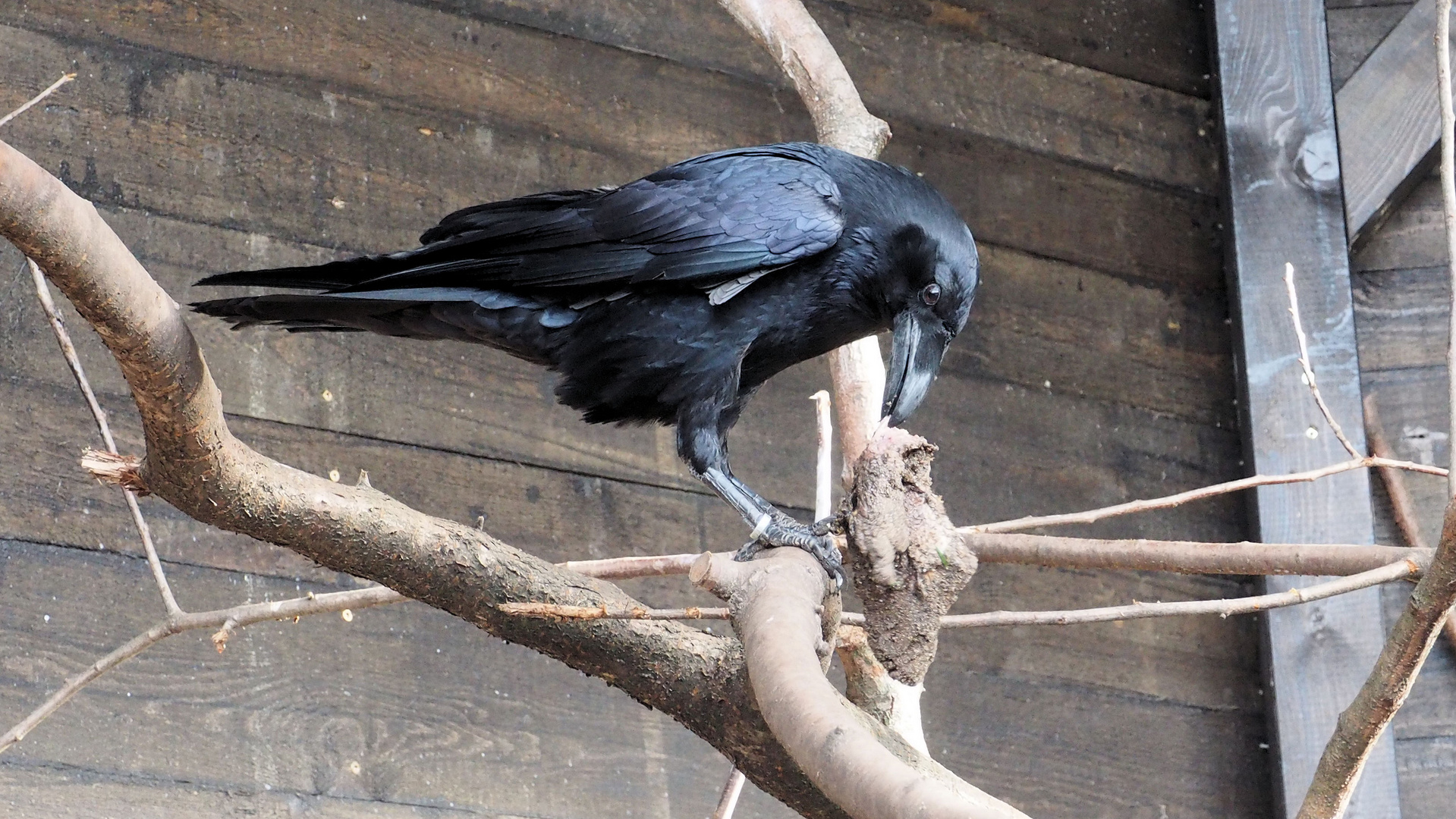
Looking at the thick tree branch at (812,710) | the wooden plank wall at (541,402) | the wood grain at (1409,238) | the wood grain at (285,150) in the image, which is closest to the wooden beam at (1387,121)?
the wood grain at (1409,238)

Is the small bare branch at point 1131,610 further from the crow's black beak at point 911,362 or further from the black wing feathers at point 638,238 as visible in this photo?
the black wing feathers at point 638,238

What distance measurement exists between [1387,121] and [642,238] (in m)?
1.68

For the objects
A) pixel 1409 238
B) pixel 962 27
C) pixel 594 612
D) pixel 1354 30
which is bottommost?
pixel 594 612

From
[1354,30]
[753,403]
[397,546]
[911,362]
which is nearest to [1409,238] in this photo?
[1354,30]

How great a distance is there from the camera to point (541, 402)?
7.07 feet

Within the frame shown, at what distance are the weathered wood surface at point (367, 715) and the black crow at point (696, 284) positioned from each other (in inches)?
25.5

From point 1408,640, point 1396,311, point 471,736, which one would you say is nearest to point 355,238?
point 471,736

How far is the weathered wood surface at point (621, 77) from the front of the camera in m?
2.08

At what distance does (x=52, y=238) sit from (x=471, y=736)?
126 cm

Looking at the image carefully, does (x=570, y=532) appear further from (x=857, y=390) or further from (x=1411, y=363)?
(x=1411, y=363)

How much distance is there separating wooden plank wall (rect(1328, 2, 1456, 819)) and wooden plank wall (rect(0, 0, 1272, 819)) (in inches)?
10.3

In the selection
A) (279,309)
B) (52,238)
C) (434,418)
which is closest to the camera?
(52,238)

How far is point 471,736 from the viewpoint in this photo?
1941mm

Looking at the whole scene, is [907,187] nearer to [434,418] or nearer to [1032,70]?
[434,418]
